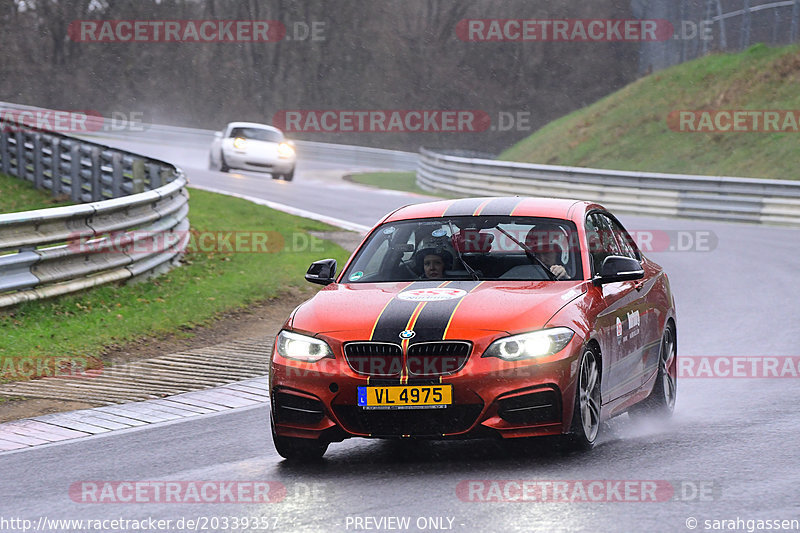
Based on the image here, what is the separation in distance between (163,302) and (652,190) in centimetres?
1708

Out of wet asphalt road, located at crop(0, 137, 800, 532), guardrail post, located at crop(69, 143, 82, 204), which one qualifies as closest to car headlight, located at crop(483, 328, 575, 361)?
wet asphalt road, located at crop(0, 137, 800, 532)

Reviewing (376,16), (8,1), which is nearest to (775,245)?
(376,16)

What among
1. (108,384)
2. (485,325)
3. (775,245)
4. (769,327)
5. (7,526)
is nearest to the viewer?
(7,526)

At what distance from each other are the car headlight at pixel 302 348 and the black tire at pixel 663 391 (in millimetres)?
2717

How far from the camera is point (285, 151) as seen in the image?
35.1m

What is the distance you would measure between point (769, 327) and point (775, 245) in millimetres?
9243

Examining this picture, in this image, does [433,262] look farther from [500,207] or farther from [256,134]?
[256,134]

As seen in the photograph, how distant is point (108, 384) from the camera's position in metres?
10.3

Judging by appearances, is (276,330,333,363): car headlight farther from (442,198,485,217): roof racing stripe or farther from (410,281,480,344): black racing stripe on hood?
(442,198,485,217): roof racing stripe

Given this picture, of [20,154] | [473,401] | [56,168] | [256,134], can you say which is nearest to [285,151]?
[256,134]

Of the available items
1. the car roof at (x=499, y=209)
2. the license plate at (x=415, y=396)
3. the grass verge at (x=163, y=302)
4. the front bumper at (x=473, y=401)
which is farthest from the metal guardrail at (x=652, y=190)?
the license plate at (x=415, y=396)

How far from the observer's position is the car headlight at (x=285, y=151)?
35.0 metres

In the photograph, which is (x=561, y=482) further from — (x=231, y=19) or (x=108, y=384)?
(x=231, y=19)

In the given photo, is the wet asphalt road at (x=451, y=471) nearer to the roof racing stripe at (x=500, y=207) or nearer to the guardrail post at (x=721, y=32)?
the roof racing stripe at (x=500, y=207)
